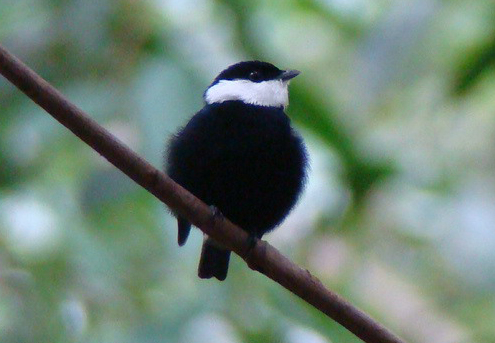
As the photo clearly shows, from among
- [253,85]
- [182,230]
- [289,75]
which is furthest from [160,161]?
[289,75]

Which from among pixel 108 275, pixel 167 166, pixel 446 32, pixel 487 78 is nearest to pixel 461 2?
pixel 446 32

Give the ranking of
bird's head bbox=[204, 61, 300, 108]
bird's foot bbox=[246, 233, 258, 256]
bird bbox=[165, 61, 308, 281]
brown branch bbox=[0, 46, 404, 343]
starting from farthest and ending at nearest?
bird's head bbox=[204, 61, 300, 108] → bird bbox=[165, 61, 308, 281] → bird's foot bbox=[246, 233, 258, 256] → brown branch bbox=[0, 46, 404, 343]

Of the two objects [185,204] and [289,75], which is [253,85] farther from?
[185,204]

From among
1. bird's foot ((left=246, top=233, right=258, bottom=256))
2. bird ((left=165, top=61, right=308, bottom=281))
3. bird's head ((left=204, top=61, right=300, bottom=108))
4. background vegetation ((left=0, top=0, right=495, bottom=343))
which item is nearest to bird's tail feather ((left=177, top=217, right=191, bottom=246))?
bird ((left=165, top=61, right=308, bottom=281))

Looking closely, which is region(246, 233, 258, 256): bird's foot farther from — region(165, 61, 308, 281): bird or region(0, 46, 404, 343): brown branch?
region(165, 61, 308, 281): bird

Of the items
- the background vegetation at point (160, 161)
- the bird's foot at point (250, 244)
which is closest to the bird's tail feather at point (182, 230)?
the background vegetation at point (160, 161)

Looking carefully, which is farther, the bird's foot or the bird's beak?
the bird's beak
